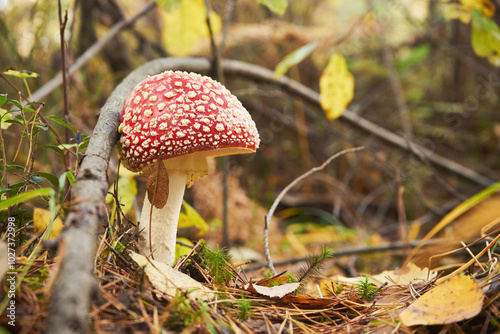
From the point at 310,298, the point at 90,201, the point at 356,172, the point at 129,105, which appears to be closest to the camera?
the point at 90,201

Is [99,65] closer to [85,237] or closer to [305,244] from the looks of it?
[305,244]

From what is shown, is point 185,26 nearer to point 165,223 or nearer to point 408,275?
point 165,223

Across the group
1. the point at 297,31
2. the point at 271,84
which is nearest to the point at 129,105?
the point at 271,84

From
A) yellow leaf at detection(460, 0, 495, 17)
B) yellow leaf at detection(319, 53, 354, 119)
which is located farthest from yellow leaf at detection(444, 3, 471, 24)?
yellow leaf at detection(319, 53, 354, 119)

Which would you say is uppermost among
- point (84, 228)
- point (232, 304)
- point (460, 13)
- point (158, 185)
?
point (460, 13)

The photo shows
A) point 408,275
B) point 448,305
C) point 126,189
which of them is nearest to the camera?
point 448,305

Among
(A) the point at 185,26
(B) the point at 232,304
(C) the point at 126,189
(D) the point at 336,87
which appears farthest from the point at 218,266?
(A) the point at 185,26
